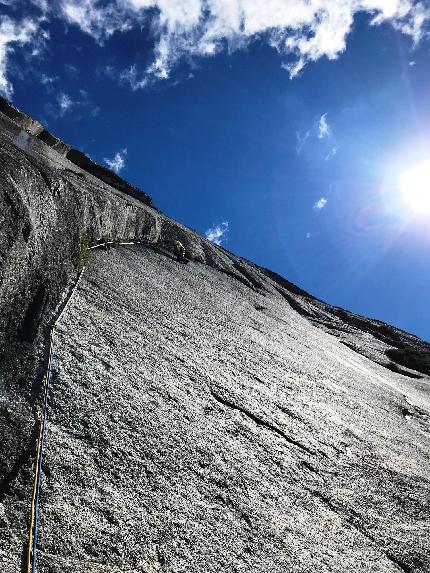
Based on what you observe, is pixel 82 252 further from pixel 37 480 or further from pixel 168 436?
pixel 37 480

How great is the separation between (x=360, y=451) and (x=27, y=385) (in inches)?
245

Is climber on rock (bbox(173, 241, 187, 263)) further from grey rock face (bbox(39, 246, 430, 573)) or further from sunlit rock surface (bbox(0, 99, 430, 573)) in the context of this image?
grey rock face (bbox(39, 246, 430, 573))

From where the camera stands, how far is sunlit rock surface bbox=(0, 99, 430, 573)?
447 centimetres

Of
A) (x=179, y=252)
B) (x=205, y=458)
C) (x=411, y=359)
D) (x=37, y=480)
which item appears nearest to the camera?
(x=37, y=480)

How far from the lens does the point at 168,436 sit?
597 cm

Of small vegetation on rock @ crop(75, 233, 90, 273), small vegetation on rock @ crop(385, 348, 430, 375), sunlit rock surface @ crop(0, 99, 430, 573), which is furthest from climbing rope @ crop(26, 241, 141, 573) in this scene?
small vegetation on rock @ crop(385, 348, 430, 375)

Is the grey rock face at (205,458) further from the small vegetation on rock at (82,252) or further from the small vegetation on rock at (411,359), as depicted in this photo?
the small vegetation on rock at (411,359)

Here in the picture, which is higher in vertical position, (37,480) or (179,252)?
(179,252)

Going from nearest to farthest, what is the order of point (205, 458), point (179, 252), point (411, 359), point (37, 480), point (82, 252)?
point (37, 480)
point (205, 458)
point (82, 252)
point (179, 252)
point (411, 359)

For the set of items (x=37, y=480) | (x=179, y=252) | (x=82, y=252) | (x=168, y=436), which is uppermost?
(x=179, y=252)

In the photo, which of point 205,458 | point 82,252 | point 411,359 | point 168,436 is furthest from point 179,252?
point 411,359

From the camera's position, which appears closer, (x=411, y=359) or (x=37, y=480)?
(x=37, y=480)

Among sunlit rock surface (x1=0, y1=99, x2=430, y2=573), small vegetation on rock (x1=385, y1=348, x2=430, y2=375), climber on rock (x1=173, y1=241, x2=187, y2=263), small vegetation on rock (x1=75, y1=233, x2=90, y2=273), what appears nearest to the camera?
sunlit rock surface (x1=0, y1=99, x2=430, y2=573)

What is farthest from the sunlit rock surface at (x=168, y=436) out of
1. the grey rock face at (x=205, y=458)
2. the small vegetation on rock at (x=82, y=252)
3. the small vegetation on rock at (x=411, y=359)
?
the small vegetation on rock at (x=411, y=359)
